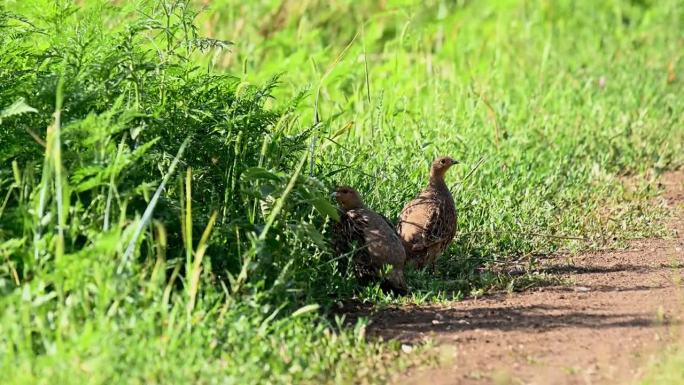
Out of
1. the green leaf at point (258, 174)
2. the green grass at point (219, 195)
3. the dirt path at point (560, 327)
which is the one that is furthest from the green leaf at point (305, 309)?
the green leaf at point (258, 174)

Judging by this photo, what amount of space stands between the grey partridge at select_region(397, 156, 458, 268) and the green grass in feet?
0.43

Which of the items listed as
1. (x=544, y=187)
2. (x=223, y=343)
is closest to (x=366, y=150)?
(x=544, y=187)

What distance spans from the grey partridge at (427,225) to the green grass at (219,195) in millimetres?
130

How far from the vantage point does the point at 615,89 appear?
1076cm

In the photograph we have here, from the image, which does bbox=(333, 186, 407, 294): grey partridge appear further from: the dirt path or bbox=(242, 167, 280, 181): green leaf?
bbox=(242, 167, 280, 181): green leaf

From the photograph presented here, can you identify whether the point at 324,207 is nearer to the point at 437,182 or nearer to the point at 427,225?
the point at 427,225

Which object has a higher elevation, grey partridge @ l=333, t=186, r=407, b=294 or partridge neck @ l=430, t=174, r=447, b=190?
partridge neck @ l=430, t=174, r=447, b=190

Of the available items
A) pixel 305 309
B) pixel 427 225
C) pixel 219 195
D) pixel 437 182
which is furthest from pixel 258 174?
pixel 437 182

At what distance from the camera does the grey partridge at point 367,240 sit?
631cm

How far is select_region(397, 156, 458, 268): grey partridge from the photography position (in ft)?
21.9

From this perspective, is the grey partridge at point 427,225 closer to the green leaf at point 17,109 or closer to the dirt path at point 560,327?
the dirt path at point 560,327

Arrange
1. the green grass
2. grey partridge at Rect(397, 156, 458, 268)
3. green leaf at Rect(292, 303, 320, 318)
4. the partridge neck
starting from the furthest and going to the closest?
the partridge neck < grey partridge at Rect(397, 156, 458, 268) < green leaf at Rect(292, 303, 320, 318) < the green grass

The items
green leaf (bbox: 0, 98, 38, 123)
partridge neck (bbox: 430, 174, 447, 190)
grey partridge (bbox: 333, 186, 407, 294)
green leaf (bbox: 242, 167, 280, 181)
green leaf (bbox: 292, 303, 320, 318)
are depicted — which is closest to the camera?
green leaf (bbox: 292, 303, 320, 318)

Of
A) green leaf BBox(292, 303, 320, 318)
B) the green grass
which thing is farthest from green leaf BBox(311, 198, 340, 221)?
green leaf BBox(292, 303, 320, 318)
